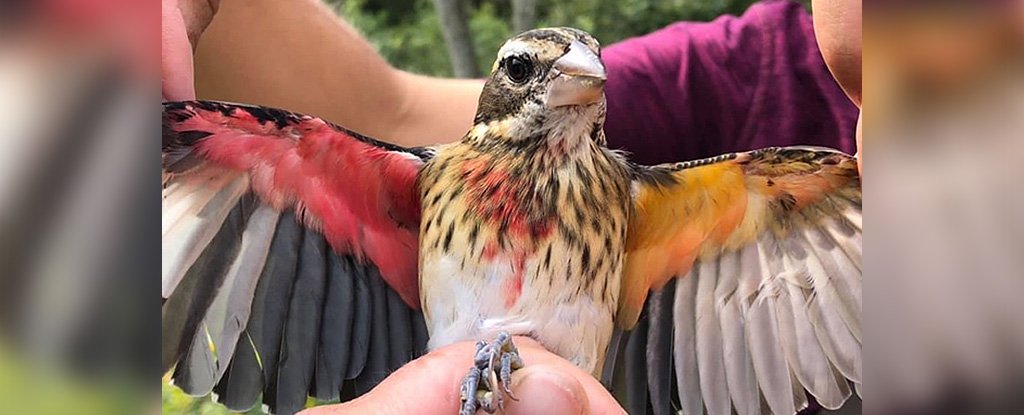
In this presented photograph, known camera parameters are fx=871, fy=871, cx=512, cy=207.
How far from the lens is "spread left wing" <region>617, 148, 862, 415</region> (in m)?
0.64

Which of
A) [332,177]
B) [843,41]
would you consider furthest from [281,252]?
[843,41]

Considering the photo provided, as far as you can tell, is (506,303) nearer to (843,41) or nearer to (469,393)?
(469,393)

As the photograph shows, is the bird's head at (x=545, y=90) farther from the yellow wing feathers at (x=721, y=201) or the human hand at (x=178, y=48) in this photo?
the human hand at (x=178, y=48)

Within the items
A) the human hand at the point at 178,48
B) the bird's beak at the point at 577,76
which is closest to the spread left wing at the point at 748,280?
the bird's beak at the point at 577,76

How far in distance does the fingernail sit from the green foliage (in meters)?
0.23

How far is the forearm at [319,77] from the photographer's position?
2.08ft

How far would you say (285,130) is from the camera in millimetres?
589

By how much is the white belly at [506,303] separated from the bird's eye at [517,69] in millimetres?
124

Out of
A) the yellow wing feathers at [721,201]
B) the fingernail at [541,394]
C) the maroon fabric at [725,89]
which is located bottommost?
the fingernail at [541,394]

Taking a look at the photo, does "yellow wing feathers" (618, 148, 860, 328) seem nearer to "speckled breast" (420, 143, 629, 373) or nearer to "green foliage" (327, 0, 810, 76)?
"speckled breast" (420, 143, 629, 373)

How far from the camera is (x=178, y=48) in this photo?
1.91 ft

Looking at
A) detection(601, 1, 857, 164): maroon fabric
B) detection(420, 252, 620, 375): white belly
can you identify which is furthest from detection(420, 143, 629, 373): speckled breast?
detection(601, 1, 857, 164): maroon fabric

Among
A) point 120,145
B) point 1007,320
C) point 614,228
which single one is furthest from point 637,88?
point 120,145

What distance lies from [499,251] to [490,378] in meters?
0.09
